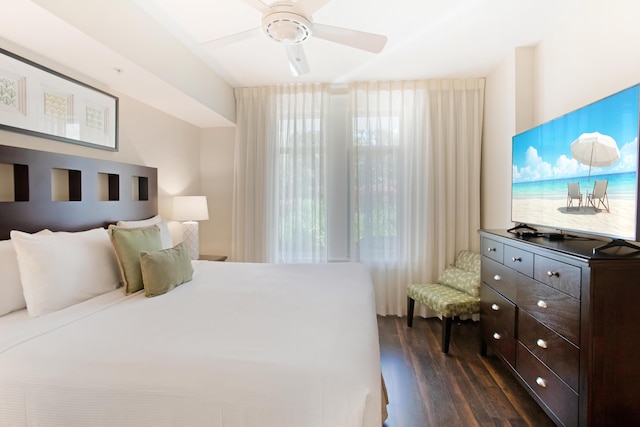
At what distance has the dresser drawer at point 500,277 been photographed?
2082 millimetres

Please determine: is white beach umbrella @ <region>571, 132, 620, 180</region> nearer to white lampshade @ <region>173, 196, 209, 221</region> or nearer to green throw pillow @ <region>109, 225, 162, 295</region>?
green throw pillow @ <region>109, 225, 162, 295</region>

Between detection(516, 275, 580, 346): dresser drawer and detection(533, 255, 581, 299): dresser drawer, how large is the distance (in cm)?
3

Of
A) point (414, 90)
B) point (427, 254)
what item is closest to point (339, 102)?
point (414, 90)

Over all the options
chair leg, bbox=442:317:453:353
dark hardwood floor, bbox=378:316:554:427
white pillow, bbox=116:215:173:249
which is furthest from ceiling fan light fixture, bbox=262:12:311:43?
chair leg, bbox=442:317:453:353

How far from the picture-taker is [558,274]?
1611 mm

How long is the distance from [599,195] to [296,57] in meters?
1.87

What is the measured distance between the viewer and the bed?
3.26ft

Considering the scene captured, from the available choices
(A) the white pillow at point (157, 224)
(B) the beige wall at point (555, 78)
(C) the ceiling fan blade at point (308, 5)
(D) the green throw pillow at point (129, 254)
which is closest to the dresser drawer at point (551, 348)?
(B) the beige wall at point (555, 78)

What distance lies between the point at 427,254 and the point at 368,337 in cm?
235

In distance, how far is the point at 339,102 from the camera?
3.64 meters

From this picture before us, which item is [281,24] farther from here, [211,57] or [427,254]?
[427,254]

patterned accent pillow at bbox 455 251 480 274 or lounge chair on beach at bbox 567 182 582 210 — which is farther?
patterned accent pillow at bbox 455 251 480 274

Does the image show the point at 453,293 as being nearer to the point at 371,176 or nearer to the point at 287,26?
the point at 371,176

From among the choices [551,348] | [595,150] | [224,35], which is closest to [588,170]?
[595,150]
